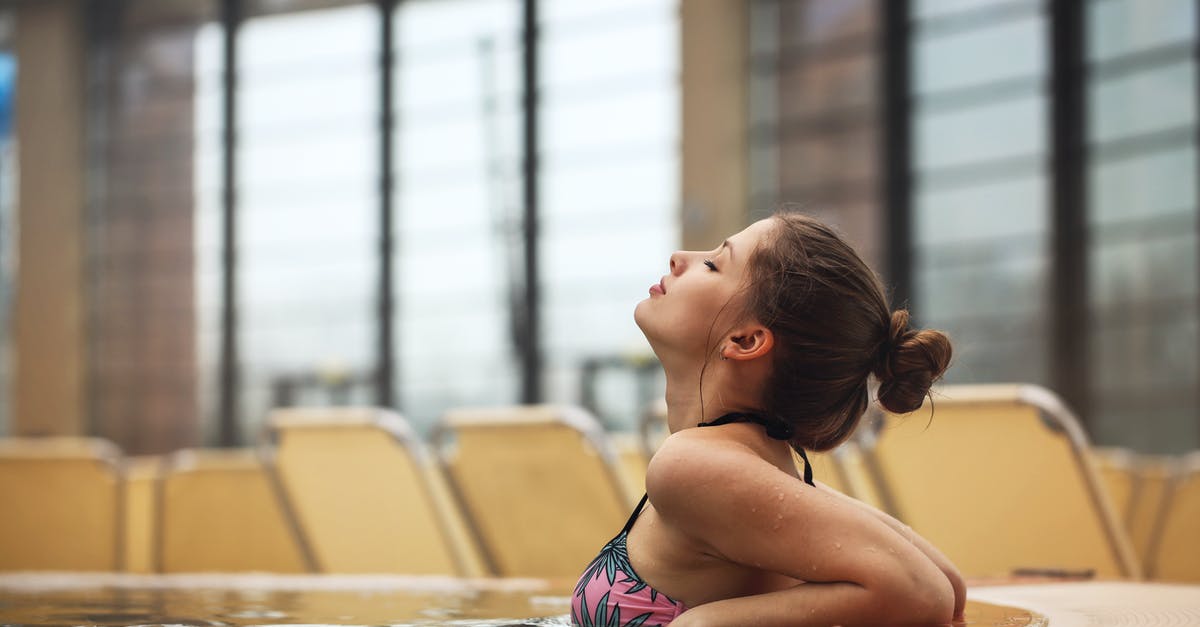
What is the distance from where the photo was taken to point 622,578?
1.40 metres

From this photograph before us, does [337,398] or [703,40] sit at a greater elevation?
[703,40]

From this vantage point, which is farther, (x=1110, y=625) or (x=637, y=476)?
(x=637, y=476)

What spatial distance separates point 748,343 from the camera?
4.55 feet

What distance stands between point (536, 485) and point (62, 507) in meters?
1.65

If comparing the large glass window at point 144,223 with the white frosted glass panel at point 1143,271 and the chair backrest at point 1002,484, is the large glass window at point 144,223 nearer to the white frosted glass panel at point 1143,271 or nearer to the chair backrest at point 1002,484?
the white frosted glass panel at point 1143,271

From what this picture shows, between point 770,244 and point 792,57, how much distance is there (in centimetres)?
842

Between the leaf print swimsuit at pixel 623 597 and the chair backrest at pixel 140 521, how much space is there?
115 inches

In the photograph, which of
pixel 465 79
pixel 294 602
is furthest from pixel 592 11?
pixel 294 602

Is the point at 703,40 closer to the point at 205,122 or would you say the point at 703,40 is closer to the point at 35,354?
the point at 205,122

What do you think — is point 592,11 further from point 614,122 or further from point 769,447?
point 769,447

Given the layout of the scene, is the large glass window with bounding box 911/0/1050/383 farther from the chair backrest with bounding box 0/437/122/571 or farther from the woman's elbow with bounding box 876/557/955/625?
the woman's elbow with bounding box 876/557/955/625

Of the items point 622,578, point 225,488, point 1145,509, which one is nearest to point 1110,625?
point 622,578


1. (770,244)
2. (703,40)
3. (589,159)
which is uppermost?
(703,40)

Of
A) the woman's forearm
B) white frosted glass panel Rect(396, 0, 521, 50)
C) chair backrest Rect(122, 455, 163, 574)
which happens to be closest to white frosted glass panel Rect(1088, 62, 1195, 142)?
white frosted glass panel Rect(396, 0, 521, 50)
